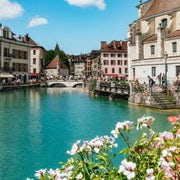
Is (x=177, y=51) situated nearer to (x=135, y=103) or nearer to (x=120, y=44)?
(x=135, y=103)

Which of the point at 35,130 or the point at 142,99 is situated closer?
the point at 35,130

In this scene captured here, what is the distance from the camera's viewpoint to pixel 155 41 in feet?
139

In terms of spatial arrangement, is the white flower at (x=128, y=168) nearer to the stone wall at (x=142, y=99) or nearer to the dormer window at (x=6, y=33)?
the stone wall at (x=142, y=99)

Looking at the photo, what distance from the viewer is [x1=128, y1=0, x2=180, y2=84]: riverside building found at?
39344 millimetres

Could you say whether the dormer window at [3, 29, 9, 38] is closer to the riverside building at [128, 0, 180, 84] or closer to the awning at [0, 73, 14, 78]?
the awning at [0, 73, 14, 78]

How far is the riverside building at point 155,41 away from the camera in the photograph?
39344mm

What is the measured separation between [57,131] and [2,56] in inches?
1995

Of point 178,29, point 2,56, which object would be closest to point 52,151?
Result: point 178,29

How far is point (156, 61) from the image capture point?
4131 cm

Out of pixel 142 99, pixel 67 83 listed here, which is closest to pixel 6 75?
pixel 67 83

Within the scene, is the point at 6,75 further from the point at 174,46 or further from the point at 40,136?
the point at 40,136

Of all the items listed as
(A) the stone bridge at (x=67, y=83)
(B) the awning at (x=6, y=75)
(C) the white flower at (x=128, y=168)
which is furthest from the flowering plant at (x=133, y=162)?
(A) the stone bridge at (x=67, y=83)

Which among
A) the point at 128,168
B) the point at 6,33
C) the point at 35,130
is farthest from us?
the point at 6,33

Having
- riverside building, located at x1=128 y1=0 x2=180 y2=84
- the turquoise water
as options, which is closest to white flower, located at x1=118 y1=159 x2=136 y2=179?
the turquoise water
